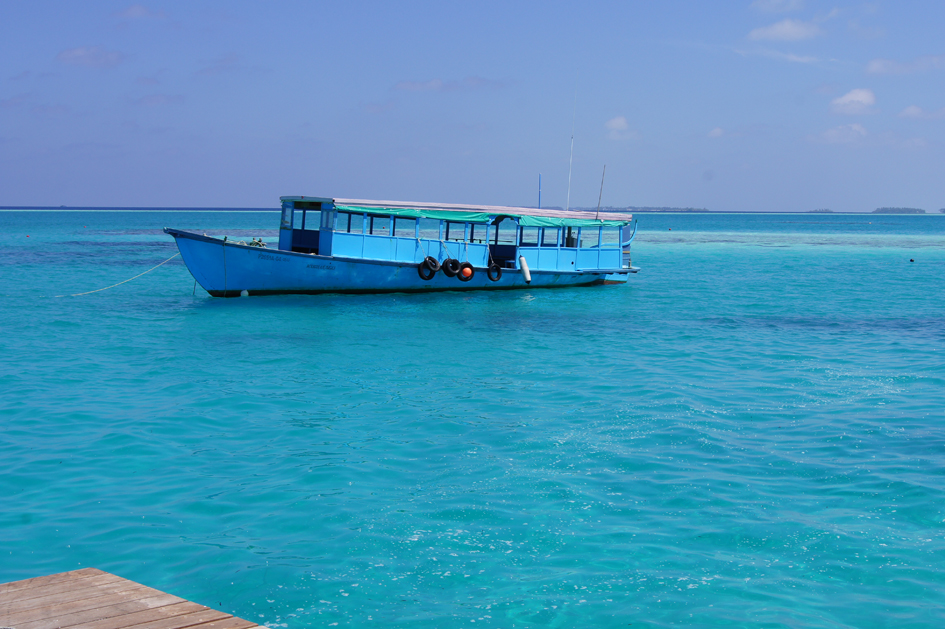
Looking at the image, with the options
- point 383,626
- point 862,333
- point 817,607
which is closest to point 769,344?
point 862,333

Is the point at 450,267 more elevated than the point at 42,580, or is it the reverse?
the point at 450,267

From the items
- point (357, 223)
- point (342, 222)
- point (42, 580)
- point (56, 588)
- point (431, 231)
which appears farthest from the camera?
point (431, 231)

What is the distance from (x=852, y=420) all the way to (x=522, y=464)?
4.97 metres

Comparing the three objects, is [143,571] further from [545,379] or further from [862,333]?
[862,333]

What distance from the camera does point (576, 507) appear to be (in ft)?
24.7

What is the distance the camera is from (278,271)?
23.2 meters

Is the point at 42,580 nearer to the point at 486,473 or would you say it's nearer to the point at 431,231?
the point at 486,473

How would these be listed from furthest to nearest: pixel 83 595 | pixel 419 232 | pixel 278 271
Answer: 1. pixel 419 232
2. pixel 278 271
3. pixel 83 595

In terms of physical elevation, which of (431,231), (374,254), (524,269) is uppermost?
(431,231)

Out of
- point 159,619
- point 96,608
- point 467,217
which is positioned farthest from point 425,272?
point 159,619

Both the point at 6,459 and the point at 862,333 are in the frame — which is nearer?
the point at 6,459

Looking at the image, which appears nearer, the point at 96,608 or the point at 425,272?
the point at 96,608

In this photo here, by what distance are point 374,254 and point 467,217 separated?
138 inches

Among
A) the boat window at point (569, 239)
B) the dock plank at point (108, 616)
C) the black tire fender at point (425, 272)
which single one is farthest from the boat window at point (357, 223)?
the dock plank at point (108, 616)
